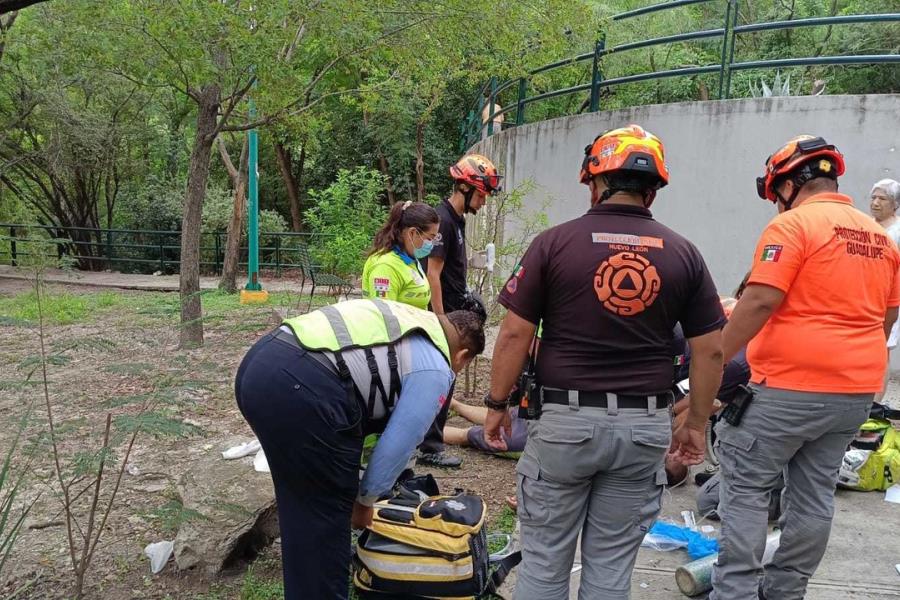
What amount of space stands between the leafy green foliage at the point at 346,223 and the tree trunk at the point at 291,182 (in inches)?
255

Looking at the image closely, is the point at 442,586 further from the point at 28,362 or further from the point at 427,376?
the point at 28,362

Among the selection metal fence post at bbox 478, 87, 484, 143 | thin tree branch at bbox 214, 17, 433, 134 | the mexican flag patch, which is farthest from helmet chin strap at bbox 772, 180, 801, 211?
metal fence post at bbox 478, 87, 484, 143

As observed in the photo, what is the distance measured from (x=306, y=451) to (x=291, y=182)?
763 inches

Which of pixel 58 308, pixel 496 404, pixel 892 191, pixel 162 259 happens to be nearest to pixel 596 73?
pixel 892 191

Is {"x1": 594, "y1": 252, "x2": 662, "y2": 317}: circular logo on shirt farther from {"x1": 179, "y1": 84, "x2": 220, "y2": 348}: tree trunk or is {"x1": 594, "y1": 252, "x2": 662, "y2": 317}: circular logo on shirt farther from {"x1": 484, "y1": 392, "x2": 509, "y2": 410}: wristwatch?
{"x1": 179, "y1": 84, "x2": 220, "y2": 348}: tree trunk

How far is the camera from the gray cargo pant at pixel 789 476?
258cm

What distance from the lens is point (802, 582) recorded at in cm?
275

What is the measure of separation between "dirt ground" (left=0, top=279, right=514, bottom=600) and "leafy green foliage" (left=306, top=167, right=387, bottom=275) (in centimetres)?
385

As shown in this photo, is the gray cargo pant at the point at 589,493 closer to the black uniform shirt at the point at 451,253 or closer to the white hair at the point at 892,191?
the black uniform shirt at the point at 451,253

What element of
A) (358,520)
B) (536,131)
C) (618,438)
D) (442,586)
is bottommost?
(442,586)

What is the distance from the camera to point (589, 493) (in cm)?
237

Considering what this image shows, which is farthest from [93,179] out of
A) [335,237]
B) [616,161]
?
[616,161]

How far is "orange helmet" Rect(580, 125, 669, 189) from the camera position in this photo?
7.55ft

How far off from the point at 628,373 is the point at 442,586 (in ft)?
3.90
